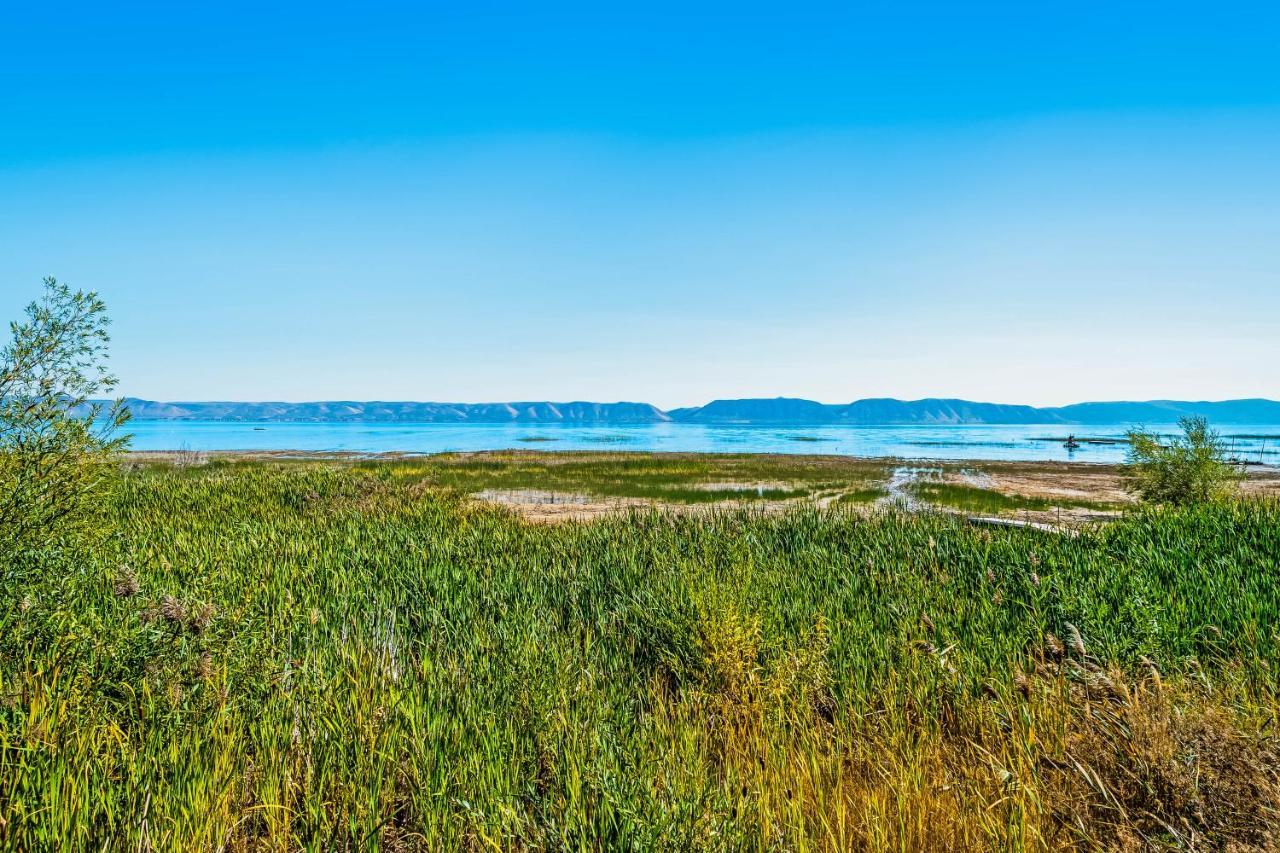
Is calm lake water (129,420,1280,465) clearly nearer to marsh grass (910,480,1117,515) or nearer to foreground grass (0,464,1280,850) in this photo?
marsh grass (910,480,1117,515)

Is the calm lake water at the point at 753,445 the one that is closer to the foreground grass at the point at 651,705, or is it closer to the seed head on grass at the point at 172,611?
the foreground grass at the point at 651,705

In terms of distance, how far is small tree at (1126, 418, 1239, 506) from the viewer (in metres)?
18.0

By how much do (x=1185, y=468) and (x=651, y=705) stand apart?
20158 mm

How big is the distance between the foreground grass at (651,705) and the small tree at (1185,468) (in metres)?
10.5

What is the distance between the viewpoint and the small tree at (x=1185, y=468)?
1797 cm

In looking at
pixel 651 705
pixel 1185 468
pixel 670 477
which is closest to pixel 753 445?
pixel 670 477

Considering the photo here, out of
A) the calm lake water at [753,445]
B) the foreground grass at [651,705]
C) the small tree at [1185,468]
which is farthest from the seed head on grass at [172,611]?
the calm lake water at [753,445]

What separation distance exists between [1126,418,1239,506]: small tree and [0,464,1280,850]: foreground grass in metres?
10.5

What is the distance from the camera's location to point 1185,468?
1842cm

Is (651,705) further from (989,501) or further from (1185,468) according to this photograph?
(989,501)

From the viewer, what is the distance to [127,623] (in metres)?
4.96

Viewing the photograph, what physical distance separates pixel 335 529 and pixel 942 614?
451 inches

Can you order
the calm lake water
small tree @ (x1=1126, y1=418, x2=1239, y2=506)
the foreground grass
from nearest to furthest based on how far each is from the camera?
1. the foreground grass
2. small tree @ (x1=1126, y1=418, x2=1239, y2=506)
3. the calm lake water

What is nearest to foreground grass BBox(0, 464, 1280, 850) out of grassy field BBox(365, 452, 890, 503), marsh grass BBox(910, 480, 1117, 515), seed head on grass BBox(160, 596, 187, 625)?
seed head on grass BBox(160, 596, 187, 625)
